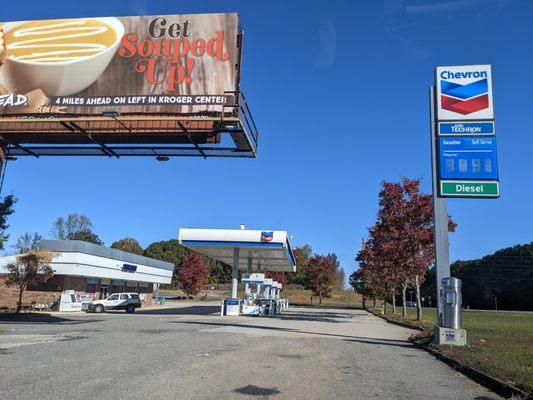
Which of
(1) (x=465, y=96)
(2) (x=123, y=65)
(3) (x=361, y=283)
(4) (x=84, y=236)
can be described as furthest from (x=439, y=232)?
(4) (x=84, y=236)

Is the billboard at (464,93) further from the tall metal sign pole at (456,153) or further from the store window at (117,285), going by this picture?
the store window at (117,285)

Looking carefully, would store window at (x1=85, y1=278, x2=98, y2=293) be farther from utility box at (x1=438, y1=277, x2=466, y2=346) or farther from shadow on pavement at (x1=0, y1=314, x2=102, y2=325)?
utility box at (x1=438, y1=277, x2=466, y2=346)

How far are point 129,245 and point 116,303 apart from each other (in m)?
83.2

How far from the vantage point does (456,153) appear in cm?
1689

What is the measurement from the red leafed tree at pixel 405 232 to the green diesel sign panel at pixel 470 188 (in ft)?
44.4

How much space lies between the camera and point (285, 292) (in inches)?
4173

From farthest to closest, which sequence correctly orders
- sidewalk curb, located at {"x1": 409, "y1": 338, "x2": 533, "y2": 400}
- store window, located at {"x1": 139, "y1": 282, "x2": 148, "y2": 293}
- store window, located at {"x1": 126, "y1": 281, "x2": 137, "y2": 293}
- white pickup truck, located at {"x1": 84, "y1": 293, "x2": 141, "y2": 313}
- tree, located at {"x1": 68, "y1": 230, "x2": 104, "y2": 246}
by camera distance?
tree, located at {"x1": 68, "y1": 230, "x2": 104, "y2": 246}, store window, located at {"x1": 139, "y1": 282, "x2": 148, "y2": 293}, store window, located at {"x1": 126, "y1": 281, "x2": 137, "y2": 293}, white pickup truck, located at {"x1": 84, "y1": 293, "x2": 141, "y2": 313}, sidewalk curb, located at {"x1": 409, "y1": 338, "x2": 533, "y2": 400}

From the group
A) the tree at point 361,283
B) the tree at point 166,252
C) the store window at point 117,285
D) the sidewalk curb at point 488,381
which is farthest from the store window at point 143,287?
the tree at point 166,252

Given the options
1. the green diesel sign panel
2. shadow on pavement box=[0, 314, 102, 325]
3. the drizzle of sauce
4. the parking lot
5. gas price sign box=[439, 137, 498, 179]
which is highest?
the drizzle of sauce

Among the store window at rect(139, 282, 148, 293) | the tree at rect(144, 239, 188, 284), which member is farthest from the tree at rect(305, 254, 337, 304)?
→ the tree at rect(144, 239, 188, 284)

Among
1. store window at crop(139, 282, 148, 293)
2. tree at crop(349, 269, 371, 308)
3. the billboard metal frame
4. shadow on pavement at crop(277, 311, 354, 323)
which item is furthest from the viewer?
tree at crop(349, 269, 371, 308)

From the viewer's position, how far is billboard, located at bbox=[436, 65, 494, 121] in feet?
56.6

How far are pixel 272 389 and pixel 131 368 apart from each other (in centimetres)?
317

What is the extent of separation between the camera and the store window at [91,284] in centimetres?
4169
